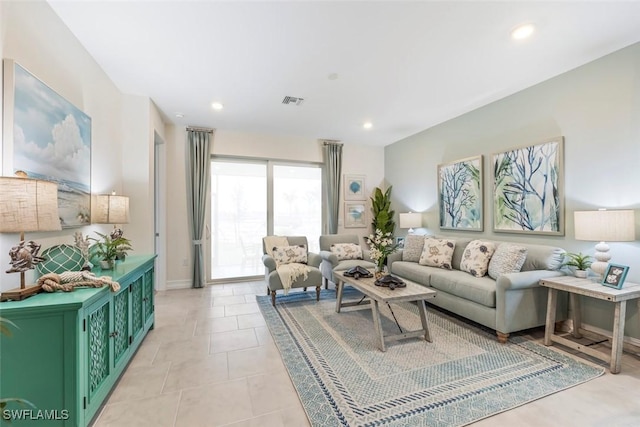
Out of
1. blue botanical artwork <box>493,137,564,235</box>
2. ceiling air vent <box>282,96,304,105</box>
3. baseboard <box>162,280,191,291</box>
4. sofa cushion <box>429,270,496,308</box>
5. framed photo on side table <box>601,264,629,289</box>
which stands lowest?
baseboard <box>162,280,191,291</box>

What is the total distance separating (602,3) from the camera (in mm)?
2031

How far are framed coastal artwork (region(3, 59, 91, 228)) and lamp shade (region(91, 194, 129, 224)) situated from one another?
60 millimetres

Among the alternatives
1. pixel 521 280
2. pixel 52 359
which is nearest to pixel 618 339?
pixel 521 280

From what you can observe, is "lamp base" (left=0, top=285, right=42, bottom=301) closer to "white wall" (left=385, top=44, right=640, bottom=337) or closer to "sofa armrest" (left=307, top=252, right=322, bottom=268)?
"sofa armrest" (left=307, top=252, right=322, bottom=268)

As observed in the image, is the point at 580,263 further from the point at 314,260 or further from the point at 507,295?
the point at 314,260

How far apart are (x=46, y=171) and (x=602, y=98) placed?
15.8ft

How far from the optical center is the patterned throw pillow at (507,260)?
9.61 ft

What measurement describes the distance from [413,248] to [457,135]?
1893mm

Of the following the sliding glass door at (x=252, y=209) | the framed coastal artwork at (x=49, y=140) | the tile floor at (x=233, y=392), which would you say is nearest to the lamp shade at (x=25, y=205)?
the framed coastal artwork at (x=49, y=140)

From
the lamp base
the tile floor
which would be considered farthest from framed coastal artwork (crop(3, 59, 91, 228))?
Result: the tile floor

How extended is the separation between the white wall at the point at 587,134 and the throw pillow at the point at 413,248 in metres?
0.82

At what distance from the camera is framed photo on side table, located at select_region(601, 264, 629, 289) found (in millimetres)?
2292

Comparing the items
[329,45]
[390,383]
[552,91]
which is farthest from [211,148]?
[552,91]

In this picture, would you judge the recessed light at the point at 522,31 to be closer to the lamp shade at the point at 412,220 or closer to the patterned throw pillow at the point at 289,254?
the lamp shade at the point at 412,220
